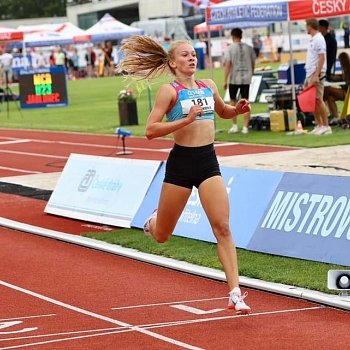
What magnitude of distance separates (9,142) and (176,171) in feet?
61.9

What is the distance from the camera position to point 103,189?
567 inches

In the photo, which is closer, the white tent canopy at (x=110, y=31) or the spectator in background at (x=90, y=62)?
the white tent canopy at (x=110, y=31)

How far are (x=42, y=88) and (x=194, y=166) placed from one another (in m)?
31.3

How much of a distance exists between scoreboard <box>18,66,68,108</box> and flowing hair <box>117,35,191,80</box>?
29.7m

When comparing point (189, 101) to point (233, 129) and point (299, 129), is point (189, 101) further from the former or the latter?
point (233, 129)

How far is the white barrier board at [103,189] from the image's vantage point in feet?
44.8

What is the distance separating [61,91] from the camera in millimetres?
40000

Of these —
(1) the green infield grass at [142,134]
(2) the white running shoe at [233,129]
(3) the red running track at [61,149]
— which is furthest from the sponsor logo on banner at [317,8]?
(2) the white running shoe at [233,129]

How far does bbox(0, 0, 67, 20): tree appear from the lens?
12701cm

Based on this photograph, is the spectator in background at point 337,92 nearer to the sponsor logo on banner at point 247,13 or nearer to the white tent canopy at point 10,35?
the sponsor logo on banner at point 247,13

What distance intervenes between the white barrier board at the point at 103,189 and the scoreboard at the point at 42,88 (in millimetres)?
23863

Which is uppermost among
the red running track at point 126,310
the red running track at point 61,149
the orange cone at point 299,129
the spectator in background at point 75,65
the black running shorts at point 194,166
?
the black running shorts at point 194,166

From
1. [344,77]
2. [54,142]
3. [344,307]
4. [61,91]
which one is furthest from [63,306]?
[61,91]

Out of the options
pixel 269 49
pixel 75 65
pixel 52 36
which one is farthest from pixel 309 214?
pixel 75 65
